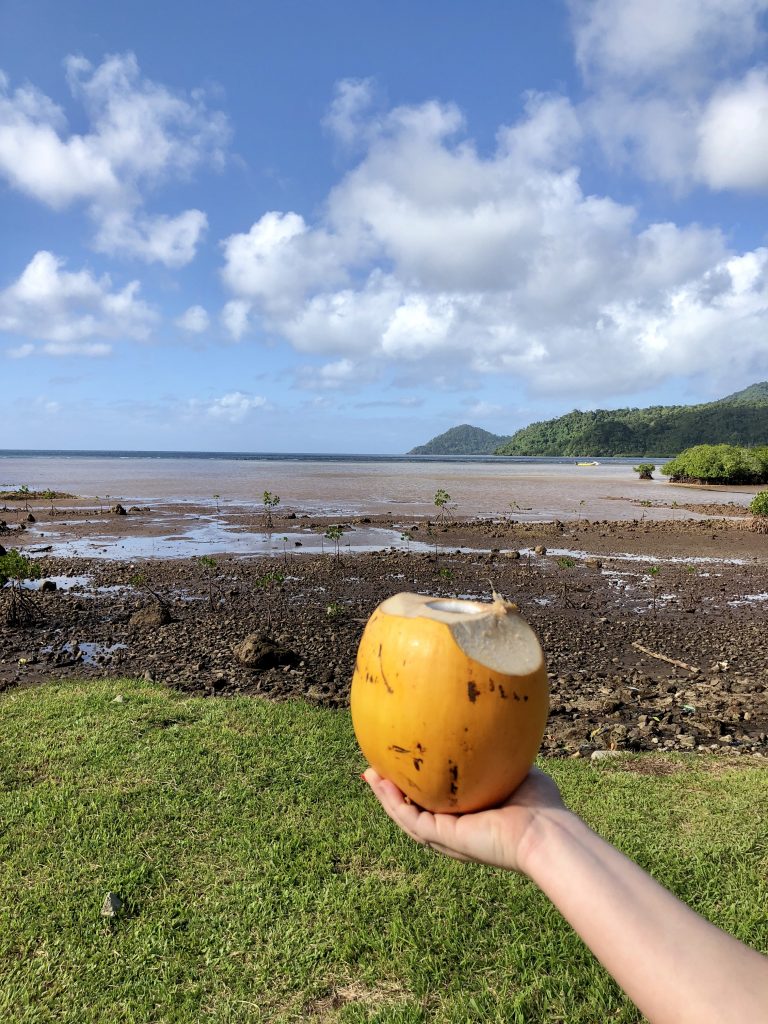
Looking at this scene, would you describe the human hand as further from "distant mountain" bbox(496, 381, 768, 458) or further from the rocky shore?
"distant mountain" bbox(496, 381, 768, 458)

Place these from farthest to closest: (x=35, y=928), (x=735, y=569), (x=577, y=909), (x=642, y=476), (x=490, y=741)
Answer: (x=642, y=476) < (x=735, y=569) < (x=35, y=928) < (x=490, y=741) < (x=577, y=909)

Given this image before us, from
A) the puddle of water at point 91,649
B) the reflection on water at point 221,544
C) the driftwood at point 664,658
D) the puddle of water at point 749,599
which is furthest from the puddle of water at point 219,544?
the driftwood at point 664,658

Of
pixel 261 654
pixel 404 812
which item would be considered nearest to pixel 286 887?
pixel 404 812

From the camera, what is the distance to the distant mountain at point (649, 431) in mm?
150625

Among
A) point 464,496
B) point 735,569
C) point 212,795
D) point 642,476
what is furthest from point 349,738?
point 642,476

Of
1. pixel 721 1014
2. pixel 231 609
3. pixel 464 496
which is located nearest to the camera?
pixel 721 1014

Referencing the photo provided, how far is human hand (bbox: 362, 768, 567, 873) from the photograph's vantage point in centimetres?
181

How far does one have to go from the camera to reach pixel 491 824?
6.22ft

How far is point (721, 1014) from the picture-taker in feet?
4.25

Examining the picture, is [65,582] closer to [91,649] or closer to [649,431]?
[91,649]

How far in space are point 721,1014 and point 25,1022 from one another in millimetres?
2841

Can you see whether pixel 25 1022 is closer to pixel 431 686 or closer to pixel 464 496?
pixel 431 686

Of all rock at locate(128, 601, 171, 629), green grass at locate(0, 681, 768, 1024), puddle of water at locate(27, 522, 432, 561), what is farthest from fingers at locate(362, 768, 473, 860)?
puddle of water at locate(27, 522, 432, 561)

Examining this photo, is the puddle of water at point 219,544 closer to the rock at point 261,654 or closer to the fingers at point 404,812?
the rock at point 261,654
